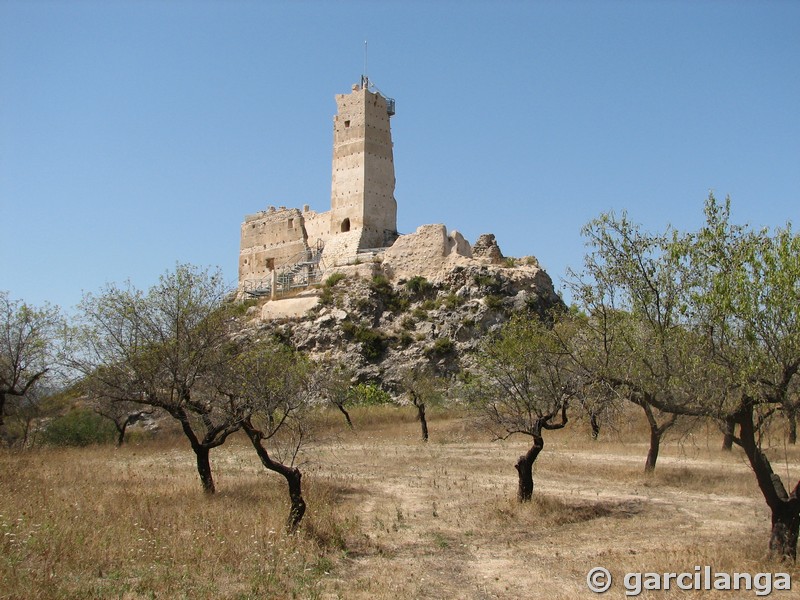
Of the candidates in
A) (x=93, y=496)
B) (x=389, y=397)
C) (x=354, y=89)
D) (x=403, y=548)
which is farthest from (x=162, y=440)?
(x=354, y=89)

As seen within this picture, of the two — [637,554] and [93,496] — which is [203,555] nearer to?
[93,496]

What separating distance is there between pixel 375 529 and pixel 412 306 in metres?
31.6

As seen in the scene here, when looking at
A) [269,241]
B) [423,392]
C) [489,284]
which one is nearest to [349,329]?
[489,284]

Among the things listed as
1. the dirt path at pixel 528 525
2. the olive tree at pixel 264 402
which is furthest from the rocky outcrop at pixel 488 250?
the olive tree at pixel 264 402

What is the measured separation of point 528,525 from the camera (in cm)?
1235

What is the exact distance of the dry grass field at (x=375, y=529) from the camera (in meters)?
8.52

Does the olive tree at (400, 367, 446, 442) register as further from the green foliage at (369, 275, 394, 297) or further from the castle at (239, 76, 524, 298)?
the castle at (239, 76, 524, 298)

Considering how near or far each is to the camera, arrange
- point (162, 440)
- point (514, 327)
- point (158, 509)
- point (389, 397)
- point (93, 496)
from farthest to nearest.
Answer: point (389, 397)
point (162, 440)
point (514, 327)
point (93, 496)
point (158, 509)

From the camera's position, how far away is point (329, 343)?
138 feet

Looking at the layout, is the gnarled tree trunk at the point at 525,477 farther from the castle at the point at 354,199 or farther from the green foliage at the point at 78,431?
the castle at the point at 354,199

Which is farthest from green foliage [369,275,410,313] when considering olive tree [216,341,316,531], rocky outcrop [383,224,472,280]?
olive tree [216,341,316,531]

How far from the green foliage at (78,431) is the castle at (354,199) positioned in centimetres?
2059

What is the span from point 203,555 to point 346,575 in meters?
2.04

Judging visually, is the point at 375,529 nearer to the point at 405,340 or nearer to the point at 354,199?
the point at 405,340
